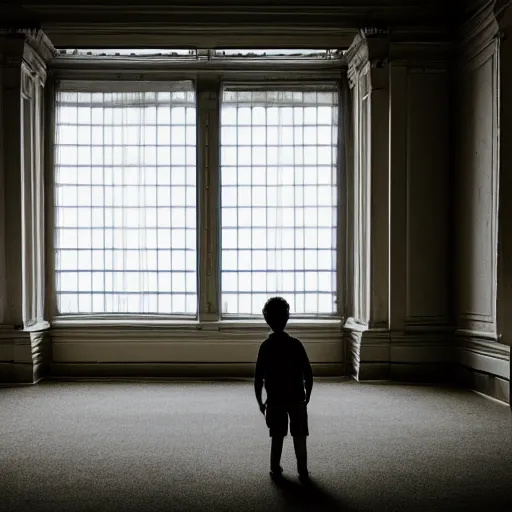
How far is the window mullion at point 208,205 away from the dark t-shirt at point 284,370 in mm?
3954

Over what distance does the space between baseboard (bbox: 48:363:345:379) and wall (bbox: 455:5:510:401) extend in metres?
1.60

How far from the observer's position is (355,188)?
24.0ft

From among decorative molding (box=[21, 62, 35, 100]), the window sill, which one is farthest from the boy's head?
decorative molding (box=[21, 62, 35, 100])

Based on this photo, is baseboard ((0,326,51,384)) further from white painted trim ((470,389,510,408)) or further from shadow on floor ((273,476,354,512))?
white painted trim ((470,389,510,408))

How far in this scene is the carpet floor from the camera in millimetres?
3293

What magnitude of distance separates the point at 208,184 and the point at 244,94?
3.56ft

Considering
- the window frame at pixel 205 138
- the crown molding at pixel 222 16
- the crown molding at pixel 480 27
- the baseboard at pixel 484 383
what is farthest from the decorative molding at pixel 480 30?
the baseboard at pixel 484 383

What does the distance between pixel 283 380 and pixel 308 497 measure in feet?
1.89

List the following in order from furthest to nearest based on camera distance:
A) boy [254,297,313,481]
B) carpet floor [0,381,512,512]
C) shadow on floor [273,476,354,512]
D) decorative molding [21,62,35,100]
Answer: decorative molding [21,62,35,100] < boy [254,297,313,481] < carpet floor [0,381,512,512] < shadow on floor [273,476,354,512]

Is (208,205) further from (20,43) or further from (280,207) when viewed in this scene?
(20,43)

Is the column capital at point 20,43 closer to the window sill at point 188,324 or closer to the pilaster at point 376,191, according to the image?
the window sill at point 188,324

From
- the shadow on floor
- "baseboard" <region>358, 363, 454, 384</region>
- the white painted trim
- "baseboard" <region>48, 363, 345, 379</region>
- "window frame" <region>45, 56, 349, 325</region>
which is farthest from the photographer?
"window frame" <region>45, 56, 349, 325</region>

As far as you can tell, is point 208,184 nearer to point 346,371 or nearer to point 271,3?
point 271,3

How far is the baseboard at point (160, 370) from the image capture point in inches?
287
